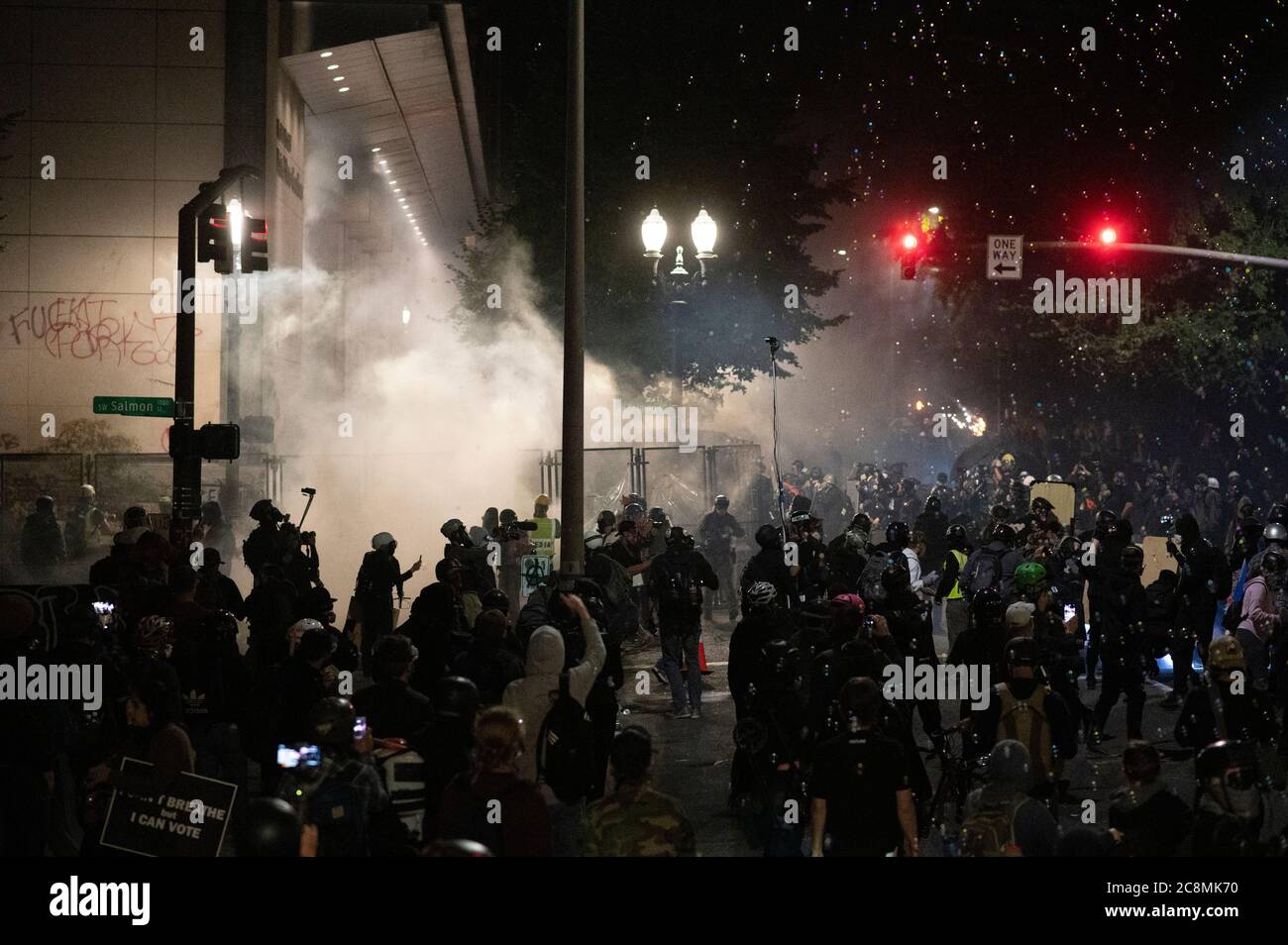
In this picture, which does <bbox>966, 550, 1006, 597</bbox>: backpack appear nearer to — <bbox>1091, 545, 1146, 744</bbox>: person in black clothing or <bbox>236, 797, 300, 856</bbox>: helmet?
<bbox>1091, 545, 1146, 744</bbox>: person in black clothing

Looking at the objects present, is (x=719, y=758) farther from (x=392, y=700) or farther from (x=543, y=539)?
(x=543, y=539)

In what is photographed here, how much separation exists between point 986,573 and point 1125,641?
1.94m

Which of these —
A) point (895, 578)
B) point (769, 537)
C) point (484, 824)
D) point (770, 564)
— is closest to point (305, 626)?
point (484, 824)

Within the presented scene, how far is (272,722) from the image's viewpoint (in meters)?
8.49

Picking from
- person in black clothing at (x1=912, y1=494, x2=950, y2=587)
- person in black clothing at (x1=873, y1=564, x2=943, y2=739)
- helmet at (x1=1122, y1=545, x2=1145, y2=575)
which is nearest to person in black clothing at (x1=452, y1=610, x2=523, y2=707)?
person in black clothing at (x1=873, y1=564, x2=943, y2=739)

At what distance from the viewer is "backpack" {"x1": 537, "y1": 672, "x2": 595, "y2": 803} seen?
24.2ft

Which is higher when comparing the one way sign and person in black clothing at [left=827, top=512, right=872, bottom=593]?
the one way sign

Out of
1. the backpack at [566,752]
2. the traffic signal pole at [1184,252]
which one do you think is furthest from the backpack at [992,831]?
the traffic signal pole at [1184,252]

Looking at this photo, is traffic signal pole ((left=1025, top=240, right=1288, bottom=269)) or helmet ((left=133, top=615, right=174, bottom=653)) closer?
helmet ((left=133, top=615, right=174, bottom=653))

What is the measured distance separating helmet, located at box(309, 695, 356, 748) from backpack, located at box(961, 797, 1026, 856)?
2.60 metres

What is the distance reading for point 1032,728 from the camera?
816 cm

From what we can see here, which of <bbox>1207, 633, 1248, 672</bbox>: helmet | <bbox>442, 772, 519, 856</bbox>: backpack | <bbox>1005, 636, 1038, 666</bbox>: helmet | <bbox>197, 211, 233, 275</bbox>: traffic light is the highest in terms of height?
<bbox>197, 211, 233, 275</bbox>: traffic light

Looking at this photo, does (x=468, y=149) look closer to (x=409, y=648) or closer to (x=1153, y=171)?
(x=1153, y=171)

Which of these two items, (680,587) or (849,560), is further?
(849,560)
